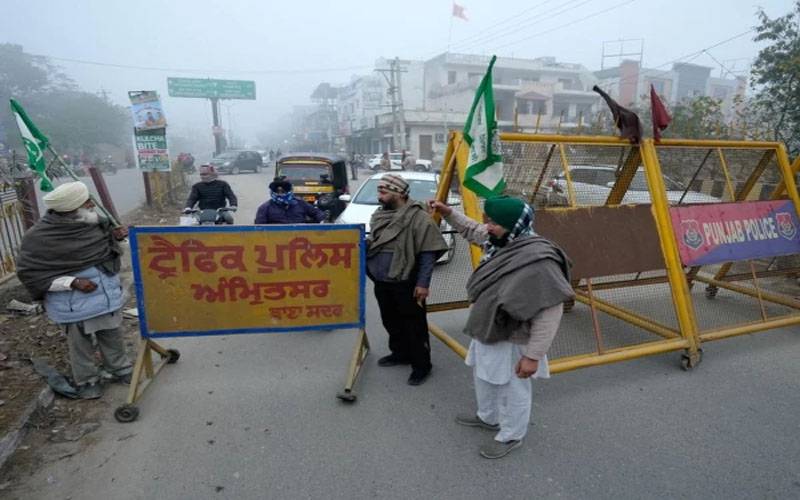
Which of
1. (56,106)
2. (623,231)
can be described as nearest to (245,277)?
(623,231)

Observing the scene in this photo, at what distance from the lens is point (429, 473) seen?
2578 mm

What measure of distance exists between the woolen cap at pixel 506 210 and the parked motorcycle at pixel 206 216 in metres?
4.96

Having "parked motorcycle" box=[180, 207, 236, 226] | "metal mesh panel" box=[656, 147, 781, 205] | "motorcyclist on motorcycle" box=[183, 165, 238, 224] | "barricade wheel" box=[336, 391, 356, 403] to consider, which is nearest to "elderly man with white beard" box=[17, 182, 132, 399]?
"barricade wheel" box=[336, 391, 356, 403]

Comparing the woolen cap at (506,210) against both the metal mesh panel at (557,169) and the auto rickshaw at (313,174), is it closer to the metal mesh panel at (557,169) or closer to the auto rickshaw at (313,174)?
the metal mesh panel at (557,169)

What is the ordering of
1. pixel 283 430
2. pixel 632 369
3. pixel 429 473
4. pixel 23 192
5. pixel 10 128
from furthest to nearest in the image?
pixel 10 128
pixel 23 192
pixel 632 369
pixel 283 430
pixel 429 473

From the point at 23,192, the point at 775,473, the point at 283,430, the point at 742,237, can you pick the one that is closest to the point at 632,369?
the point at 775,473

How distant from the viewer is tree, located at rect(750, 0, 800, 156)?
8.29m

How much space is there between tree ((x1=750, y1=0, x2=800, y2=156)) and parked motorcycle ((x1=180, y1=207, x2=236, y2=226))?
9577mm

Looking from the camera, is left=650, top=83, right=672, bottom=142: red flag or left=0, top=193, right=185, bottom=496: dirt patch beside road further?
left=650, top=83, right=672, bottom=142: red flag

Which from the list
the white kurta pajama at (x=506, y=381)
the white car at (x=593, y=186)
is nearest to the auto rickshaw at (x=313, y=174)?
the white car at (x=593, y=186)

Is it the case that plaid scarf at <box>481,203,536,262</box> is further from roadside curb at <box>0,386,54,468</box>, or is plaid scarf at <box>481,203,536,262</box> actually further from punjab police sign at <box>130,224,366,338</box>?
roadside curb at <box>0,386,54,468</box>

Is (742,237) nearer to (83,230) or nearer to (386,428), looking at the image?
(386,428)

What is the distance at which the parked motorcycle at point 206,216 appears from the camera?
635 cm

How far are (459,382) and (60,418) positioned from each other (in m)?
2.78
